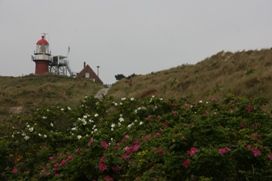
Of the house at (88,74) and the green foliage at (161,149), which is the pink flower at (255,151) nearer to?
the green foliage at (161,149)

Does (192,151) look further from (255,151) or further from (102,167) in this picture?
(102,167)

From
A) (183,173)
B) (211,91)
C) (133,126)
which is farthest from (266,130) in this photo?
(211,91)

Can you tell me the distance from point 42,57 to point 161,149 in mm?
56046

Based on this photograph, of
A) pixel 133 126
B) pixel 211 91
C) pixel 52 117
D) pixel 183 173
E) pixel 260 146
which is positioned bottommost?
pixel 183 173

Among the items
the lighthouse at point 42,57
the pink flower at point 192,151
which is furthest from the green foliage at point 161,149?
the lighthouse at point 42,57

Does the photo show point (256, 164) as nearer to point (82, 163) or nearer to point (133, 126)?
point (82, 163)

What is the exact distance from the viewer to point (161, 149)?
3.64m

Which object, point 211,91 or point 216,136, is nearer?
point 216,136

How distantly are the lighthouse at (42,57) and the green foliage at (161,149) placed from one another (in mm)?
52534

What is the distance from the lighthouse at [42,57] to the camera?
5665 centimetres

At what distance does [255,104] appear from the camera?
4984 millimetres

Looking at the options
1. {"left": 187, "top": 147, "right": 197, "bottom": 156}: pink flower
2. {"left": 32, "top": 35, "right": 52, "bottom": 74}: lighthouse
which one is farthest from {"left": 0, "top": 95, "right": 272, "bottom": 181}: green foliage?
{"left": 32, "top": 35, "right": 52, "bottom": 74}: lighthouse

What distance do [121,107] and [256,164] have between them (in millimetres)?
3945

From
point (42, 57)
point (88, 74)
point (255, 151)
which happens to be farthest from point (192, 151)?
point (88, 74)
